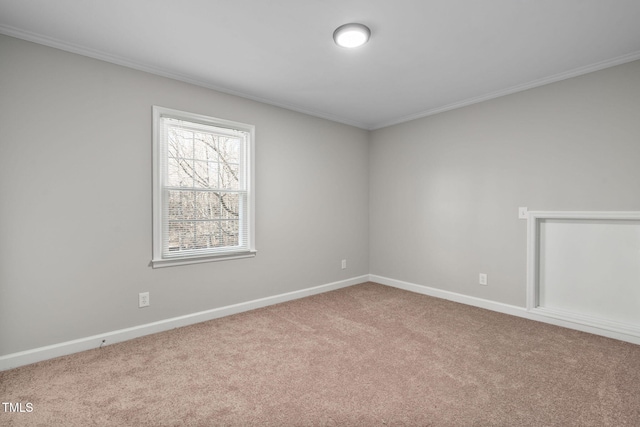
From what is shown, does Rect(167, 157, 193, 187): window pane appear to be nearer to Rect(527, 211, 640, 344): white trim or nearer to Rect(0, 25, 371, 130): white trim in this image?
Rect(0, 25, 371, 130): white trim

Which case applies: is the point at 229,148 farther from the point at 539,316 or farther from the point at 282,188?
the point at 539,316

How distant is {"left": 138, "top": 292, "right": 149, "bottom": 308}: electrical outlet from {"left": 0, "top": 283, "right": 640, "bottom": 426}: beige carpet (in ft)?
1.03

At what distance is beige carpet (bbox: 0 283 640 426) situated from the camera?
1755 millimetres

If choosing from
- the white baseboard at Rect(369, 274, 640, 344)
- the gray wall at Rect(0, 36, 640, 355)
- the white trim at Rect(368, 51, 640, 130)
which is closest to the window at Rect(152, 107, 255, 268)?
the gray wall at Rect(0, 36, 640, 355)

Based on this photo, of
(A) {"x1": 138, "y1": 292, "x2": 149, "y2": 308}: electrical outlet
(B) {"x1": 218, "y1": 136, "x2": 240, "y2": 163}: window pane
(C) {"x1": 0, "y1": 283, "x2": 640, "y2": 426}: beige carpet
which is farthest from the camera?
(B) {"x1": 218, "y1": 136, "x2": 240, "y2": 163}: window pane

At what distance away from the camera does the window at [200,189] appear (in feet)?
9.79

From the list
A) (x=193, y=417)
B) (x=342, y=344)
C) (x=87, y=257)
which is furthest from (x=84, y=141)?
(x=342, y=344)

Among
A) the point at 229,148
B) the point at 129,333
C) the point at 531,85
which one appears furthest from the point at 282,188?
the point at 531,85

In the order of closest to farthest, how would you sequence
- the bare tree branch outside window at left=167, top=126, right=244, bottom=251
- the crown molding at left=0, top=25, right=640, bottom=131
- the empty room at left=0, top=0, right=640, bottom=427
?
1. the empty room at left=0, top=0, right=640, bottom=427
2. the crown molding at left=0, top=25, right=640, bottom=131
3. the bare tree branch outside window at left=167, top=126, right=244, bottom=251

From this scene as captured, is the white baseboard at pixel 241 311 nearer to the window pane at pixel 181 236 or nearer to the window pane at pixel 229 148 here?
the window pane at pixel 181 236

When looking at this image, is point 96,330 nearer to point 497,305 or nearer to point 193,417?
point 193,417

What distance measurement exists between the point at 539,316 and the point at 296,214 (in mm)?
2924

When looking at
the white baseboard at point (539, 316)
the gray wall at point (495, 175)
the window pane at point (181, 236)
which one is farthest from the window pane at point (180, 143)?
the white baseboard at point (539, 316)

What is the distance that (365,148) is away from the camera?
492cm
